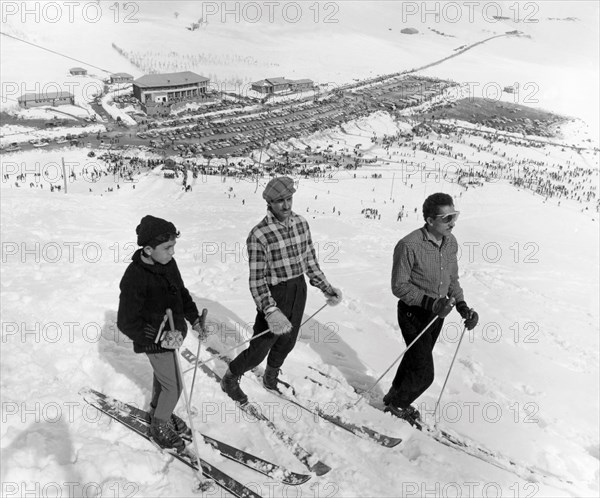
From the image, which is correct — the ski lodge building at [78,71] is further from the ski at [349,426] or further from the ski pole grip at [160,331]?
the ski pole grip at [160,331]

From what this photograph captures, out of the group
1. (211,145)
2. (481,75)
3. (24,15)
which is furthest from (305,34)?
(211,145)

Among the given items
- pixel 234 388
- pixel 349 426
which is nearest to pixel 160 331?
pixel 234 388

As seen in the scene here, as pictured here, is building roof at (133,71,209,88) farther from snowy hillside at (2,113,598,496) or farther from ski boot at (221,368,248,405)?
ski boot at (221,368,248,405)

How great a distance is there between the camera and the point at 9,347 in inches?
185

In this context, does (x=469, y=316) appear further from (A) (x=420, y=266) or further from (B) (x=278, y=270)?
(B) (x=278, y=270)

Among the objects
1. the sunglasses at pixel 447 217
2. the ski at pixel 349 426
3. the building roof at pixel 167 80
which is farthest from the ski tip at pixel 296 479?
the building roof at pixel 167 80

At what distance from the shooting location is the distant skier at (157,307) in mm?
3018

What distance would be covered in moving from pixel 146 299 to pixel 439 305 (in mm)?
2325

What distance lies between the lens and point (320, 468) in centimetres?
349

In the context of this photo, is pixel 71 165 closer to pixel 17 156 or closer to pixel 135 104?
pixel 17 156

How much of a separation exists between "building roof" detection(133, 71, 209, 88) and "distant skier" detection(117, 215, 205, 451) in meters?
66.2

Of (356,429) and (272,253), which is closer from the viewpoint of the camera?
(272,253)

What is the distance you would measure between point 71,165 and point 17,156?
25.5 feet

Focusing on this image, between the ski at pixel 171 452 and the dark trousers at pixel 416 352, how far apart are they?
1646mm
